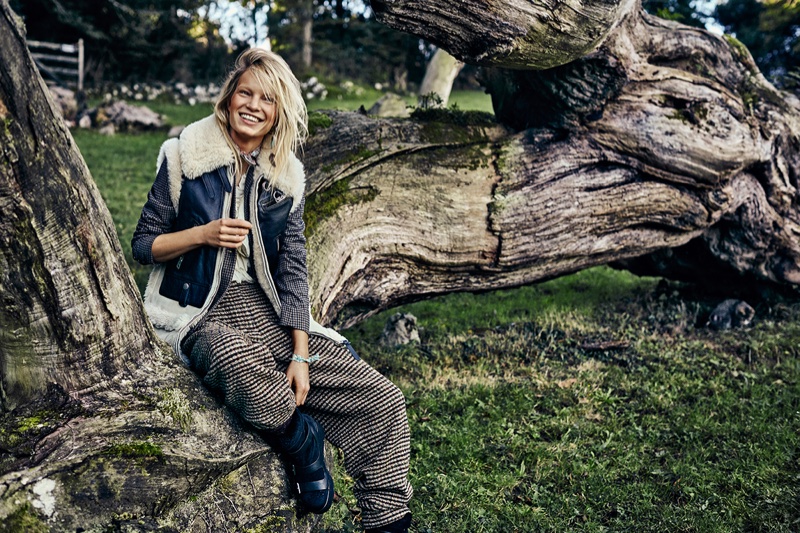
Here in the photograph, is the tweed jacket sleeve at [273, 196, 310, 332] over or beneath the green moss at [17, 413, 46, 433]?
over

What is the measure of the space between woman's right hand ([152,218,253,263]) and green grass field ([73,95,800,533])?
171 cm

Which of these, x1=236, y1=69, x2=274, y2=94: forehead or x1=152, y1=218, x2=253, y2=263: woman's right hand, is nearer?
x1=152, y1=218, x2=253, y2=263: woman's right hand

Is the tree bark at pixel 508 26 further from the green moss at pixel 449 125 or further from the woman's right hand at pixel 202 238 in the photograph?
the woman's right hand at pixel 202 238

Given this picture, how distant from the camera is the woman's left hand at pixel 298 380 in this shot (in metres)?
3.55

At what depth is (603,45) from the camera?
18.0ft

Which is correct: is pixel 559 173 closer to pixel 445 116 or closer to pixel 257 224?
pixel 445 116

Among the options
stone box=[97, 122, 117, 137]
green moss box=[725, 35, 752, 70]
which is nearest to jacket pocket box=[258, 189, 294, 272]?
green moss box=[725, 35, 752, 70]

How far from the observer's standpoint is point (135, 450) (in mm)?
2920

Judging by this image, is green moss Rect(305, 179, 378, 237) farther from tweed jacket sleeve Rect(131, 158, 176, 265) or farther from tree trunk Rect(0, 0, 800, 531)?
tweed jacket sleeve Rect(131, 158, 176, 265)

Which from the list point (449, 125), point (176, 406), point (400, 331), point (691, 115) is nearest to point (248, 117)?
point (176, 406)

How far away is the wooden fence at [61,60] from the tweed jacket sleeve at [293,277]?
2135 centimetres

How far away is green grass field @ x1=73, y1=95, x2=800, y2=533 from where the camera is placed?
4.22 meters

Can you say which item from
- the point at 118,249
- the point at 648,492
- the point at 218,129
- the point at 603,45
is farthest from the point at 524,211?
the point at 118,249

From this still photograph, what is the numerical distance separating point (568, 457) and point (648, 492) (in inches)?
22.2
